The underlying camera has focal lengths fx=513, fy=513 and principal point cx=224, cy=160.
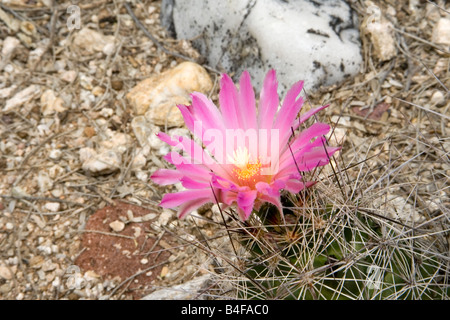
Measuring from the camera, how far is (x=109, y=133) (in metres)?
2.69

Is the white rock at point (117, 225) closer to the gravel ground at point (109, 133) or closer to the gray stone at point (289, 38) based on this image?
the gravel ground at point (109, 133)

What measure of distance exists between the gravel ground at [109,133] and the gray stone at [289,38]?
0.11 metres

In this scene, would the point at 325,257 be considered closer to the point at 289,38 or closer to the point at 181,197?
the point at 181,197

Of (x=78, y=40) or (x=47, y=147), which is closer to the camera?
(x=47, y=147)

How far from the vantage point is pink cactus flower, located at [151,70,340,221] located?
4.02ft

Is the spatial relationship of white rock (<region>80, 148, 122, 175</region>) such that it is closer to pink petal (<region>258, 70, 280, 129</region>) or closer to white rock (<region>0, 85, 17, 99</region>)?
white rock (<region>0, 85, 17, 99</region>)

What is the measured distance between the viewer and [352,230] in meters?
1.38

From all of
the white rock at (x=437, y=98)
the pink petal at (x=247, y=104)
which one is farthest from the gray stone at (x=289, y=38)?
the pink petal at (x=247, y=104)

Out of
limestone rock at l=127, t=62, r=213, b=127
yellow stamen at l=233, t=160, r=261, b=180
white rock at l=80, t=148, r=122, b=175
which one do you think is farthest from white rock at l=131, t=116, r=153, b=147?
yellow stamen at l=233, t=160, r=261, b=180

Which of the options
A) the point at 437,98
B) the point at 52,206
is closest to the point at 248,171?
the point at 52,206

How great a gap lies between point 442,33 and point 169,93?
4.79ft
